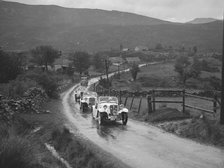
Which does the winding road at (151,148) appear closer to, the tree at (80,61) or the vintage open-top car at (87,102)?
the vintage open-top car at (87,102)

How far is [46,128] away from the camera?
20.4 metres

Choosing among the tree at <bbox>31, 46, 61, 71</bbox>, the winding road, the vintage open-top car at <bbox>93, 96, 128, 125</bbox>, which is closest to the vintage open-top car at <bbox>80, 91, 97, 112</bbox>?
the vintage open-top car at <bbox>93, 96, 128, 125</bbox>

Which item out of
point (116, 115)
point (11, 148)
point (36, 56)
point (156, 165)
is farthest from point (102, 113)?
point (36, 56)

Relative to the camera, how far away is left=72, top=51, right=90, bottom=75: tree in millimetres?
125750

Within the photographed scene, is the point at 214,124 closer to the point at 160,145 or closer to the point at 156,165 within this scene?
the point at 160,145

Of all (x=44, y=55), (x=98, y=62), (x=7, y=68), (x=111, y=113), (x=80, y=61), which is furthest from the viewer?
(x=98, y=62)

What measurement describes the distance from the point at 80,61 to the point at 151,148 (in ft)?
369

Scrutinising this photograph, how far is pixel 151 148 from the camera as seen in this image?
1480 cm

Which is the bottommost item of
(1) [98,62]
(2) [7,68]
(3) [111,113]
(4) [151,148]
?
(1) [98,62]

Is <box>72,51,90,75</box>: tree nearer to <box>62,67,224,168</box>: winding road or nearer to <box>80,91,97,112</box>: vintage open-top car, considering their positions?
<box>80,91,97,112</box>: vintage open-top car

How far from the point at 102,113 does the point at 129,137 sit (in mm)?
4873

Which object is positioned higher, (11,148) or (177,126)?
(11,148)

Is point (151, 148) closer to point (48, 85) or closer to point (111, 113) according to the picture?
point (111, 113)

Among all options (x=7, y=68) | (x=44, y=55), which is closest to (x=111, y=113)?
(x=7, y=68)
